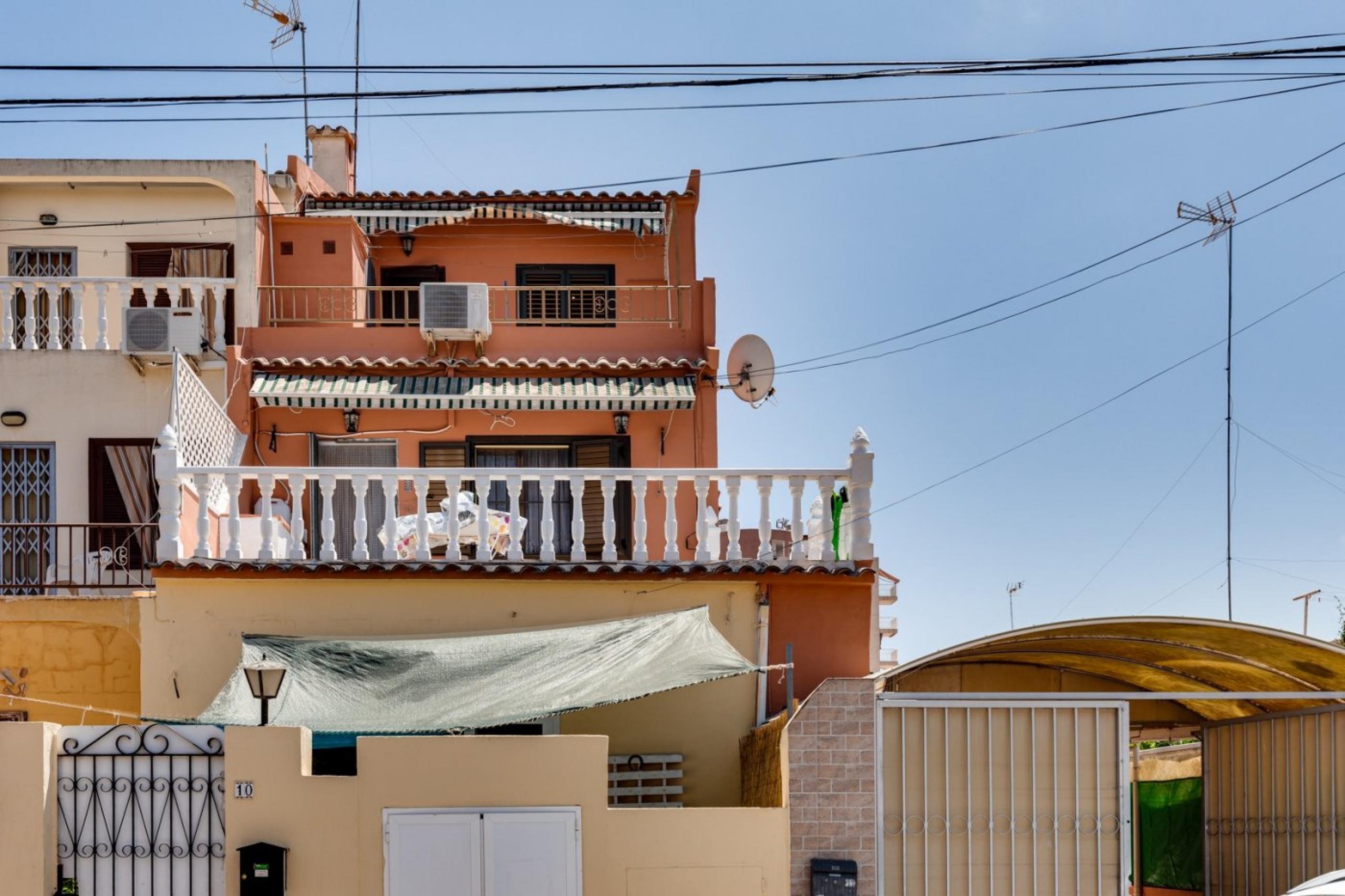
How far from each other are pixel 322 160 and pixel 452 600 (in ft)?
31.4

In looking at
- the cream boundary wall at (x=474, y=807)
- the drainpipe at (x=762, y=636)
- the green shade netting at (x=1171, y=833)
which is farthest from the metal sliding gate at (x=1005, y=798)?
the green shade netting at (x=1171, y=833)

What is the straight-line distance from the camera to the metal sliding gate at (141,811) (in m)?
10.6

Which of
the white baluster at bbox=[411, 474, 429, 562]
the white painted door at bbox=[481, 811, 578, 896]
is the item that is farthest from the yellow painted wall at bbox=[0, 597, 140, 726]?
the white painted door at bbox=[481, 811, 578, 896]

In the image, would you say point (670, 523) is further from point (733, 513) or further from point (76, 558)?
point (76, 558)

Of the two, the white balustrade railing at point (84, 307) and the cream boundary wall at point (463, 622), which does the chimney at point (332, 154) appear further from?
the cream boundary wall at point (463, 622)

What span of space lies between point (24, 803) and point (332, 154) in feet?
39.7

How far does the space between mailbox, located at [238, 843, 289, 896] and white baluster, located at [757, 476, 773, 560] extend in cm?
499

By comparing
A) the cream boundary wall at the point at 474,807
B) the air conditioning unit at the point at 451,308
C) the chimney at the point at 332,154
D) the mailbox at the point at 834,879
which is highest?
the chimney at the point at 332,154

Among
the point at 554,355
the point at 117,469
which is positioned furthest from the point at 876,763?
the point at 117,469

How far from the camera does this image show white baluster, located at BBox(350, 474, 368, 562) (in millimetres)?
13094

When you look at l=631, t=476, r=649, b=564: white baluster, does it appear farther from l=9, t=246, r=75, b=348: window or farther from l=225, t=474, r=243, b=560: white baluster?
l=9, t=246, r=75, b=348: window

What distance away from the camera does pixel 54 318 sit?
54.5 feet

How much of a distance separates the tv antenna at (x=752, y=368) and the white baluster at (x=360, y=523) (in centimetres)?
503

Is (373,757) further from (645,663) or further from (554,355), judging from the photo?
(554,355)
